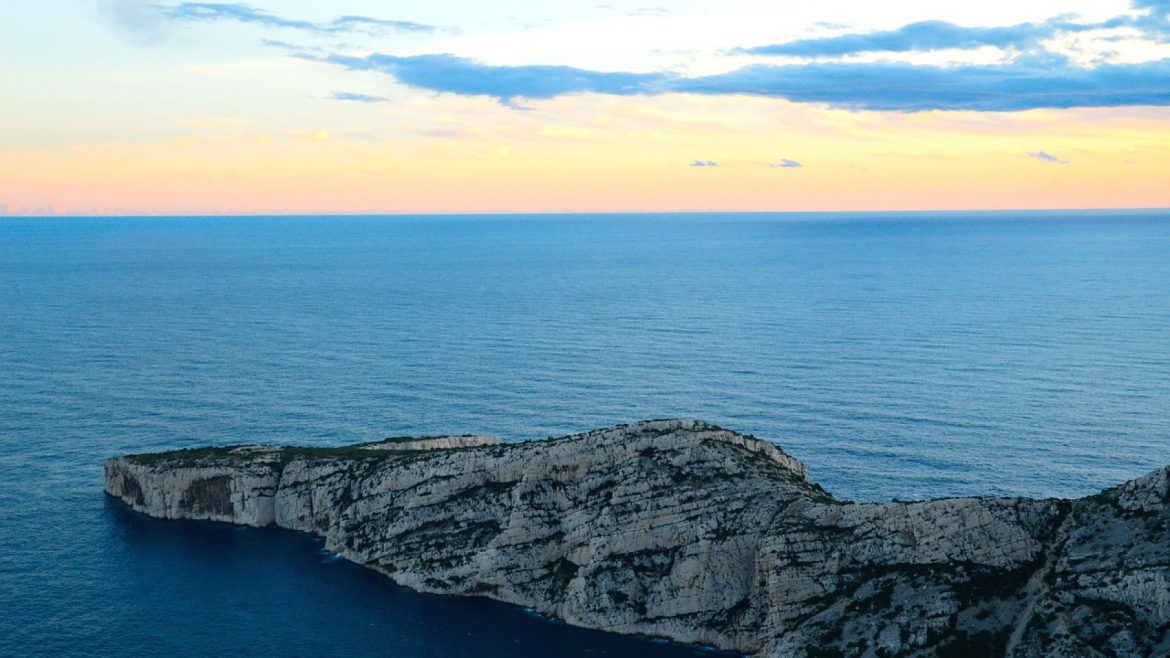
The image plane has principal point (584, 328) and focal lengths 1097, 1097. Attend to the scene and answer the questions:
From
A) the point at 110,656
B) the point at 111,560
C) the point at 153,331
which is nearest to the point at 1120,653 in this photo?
the point at 110,656

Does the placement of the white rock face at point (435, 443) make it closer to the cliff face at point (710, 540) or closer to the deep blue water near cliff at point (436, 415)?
the cliff face at point (710, 540)

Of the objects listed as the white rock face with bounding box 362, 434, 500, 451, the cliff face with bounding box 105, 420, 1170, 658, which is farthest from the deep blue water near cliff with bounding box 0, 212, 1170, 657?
the white rock face with bounding box 362, 434, 500, 451

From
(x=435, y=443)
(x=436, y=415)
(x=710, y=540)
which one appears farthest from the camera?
(x=436, y=415)

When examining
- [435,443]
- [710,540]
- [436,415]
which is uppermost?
[710,540]

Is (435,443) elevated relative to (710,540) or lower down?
lower down

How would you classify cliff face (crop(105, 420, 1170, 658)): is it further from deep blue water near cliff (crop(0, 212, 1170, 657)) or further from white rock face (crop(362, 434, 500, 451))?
white rock face (crop(362, 434, 500, 451))

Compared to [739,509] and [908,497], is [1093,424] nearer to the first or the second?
[908,497]

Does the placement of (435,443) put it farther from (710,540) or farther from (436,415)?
(710,540)

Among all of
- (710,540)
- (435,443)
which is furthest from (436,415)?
(710,540)

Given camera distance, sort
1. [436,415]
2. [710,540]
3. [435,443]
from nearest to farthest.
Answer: [710,540]
[435,443]
[436,415]

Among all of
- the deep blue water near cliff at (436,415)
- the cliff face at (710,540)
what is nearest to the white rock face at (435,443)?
the cliff face at (710,540)
